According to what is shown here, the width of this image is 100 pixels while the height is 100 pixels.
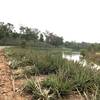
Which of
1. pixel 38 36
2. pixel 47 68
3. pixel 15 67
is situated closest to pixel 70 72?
pixel 47 68

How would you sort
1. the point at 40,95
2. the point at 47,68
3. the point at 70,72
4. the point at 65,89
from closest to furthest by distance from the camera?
the point at 40,95 → the point at 65,89 → the point at 70,72 → the point at 47,68

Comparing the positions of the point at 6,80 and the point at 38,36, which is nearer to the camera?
the point at 6,80

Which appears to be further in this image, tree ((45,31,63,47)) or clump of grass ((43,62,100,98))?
tree ((45,31,63,47))

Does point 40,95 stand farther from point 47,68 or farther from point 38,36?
point 38,36

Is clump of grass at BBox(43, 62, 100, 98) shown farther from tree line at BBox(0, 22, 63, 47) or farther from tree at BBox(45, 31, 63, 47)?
tree at BBox(45, 31, 63, 47)

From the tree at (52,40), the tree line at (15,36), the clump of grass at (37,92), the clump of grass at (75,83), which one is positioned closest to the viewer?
the clump of grass at (37,92)

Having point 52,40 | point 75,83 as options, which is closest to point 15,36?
point 52,40

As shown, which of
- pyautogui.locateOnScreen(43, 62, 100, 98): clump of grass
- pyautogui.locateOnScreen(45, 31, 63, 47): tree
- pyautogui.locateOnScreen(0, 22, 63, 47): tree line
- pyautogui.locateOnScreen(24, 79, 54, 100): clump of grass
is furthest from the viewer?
pyautogui.locateOnScreen(45, 31, 63, 47): tree

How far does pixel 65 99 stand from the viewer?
16.5 feet

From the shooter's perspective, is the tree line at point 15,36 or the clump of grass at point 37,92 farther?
the tree line at point 15,36

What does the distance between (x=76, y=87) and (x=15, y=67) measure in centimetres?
463

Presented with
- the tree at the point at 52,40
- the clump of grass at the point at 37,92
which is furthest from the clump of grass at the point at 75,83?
the tree at the point at 52,40

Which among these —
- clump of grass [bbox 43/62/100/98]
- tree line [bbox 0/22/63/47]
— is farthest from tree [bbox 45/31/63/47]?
clump of grass [bbox 43/62/100/98]

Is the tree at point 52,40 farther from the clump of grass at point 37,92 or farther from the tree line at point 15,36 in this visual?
the clump of grass at point 37,92
